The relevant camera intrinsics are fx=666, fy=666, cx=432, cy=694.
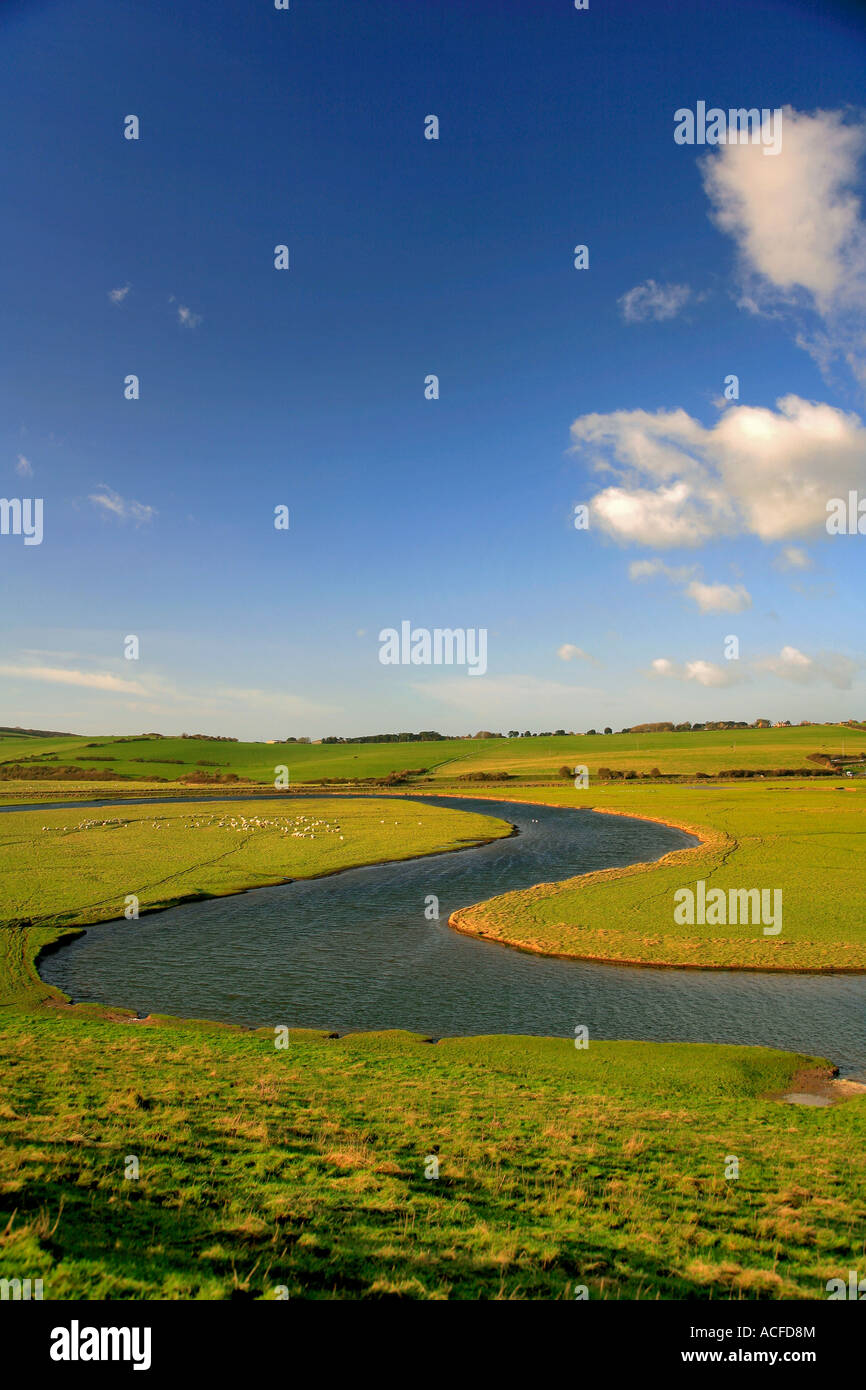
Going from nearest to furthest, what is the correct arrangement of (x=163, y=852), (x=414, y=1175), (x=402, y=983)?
(x=414, y=1175), (x=402, y=983), (x=163, y=852)

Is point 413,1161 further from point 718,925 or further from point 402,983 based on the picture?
point 718,925

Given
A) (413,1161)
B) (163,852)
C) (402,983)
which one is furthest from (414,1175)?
(163,852)

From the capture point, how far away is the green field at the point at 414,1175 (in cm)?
906

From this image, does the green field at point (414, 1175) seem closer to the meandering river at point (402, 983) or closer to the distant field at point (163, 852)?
the meandering river at point (402, 983)

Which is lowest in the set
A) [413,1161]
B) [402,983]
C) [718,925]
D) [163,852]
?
[163,852]

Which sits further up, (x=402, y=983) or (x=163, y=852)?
(x=402, y=983)

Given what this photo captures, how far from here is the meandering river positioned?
2178cm

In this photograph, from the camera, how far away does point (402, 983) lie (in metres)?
26.1

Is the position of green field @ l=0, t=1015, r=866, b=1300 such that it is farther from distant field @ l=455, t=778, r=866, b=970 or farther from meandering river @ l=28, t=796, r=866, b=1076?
distant field @ l=455, t=778, r=866, b=970

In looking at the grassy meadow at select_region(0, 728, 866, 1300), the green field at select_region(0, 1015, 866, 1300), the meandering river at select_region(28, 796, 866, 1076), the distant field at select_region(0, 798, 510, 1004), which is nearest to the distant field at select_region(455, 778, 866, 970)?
the grassy meadow at select_region(0, 728, 866, 1300)

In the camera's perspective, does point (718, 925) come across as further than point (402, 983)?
Yes

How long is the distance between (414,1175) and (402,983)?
14312mm

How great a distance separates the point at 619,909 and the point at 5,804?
120365mm

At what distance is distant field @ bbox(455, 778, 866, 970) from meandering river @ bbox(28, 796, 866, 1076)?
55.7 inches
